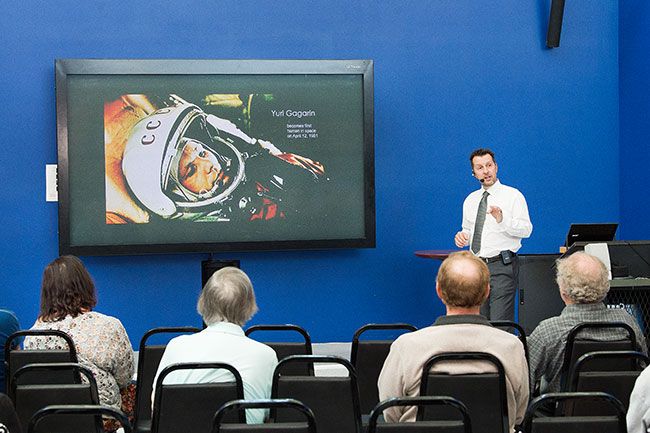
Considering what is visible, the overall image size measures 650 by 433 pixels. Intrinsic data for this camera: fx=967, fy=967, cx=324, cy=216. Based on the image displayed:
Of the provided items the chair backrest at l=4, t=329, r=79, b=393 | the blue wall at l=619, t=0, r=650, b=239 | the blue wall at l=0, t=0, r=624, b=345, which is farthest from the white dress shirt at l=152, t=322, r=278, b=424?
the blue wall at l=619, t=0, r=650, b=239

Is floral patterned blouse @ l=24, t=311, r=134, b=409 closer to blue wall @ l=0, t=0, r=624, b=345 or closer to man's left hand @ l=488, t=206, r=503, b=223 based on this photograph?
man's left hand @ l=488, t=206, r=503, b=223

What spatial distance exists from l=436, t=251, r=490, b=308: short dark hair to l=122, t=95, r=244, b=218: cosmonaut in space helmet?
420cm

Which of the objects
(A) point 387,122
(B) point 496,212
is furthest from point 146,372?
(A) point 387,122

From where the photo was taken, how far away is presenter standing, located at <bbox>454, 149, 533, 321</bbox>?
6.76m

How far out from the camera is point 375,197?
7.85 meters

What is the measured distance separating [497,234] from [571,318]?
282 centimetres

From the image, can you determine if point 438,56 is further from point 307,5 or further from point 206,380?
point 206,380

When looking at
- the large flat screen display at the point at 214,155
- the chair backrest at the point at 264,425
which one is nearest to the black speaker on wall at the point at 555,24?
the large flat screen display at the point at 214,155

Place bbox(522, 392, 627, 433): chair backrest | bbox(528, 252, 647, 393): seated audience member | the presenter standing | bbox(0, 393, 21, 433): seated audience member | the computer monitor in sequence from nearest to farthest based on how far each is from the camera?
bbox(0, 393, 21, 433): seated audience member, bbox(522, 392, 627, 433): chair backrest, bbox(528, 252, 647, 393): seated audience member, the computer monitor, the presenter standing

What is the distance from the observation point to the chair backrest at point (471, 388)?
10.2 feet

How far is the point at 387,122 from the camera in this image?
7.91 m

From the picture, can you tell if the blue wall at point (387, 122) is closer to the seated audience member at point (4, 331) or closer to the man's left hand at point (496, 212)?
the man's left hand at point (496, 212)

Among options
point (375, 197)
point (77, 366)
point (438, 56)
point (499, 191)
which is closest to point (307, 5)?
point (438, 56)

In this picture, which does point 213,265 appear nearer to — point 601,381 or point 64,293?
point 64,293
